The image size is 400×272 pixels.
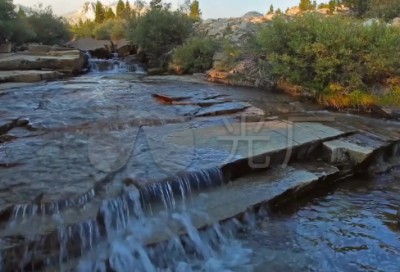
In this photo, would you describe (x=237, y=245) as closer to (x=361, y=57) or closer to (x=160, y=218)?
(x=160, y=218)

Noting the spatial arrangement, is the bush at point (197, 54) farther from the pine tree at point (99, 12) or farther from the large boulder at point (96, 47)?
the pine tree at point (99, 12)

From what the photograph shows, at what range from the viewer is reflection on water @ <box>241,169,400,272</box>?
309 cm

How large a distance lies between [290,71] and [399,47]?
7.39ft

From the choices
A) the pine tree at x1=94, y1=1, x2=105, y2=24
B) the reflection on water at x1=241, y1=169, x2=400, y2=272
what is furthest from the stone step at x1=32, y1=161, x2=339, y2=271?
the pine tree at x1=94, y1=1, x2=105, y2=24

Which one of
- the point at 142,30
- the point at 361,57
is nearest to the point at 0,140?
the point at 361,57

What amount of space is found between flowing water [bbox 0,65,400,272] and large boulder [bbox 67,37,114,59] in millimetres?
11678

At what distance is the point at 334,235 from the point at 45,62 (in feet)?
34.3

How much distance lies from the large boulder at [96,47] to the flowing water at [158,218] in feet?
38.3

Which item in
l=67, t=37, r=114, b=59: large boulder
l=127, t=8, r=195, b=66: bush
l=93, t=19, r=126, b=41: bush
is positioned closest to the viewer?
l=127, t=8, r=195, b=66: bush

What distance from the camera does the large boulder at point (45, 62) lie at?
10.5 meters

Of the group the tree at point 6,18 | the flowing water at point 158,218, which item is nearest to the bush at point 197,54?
the tree at point 6,18

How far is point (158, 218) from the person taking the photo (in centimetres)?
336

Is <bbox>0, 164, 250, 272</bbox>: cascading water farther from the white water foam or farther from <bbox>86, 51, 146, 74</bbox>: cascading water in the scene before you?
<bbox>86, 51, 146, 74</bbox>: cascading water

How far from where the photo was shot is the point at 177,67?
12281 mm
